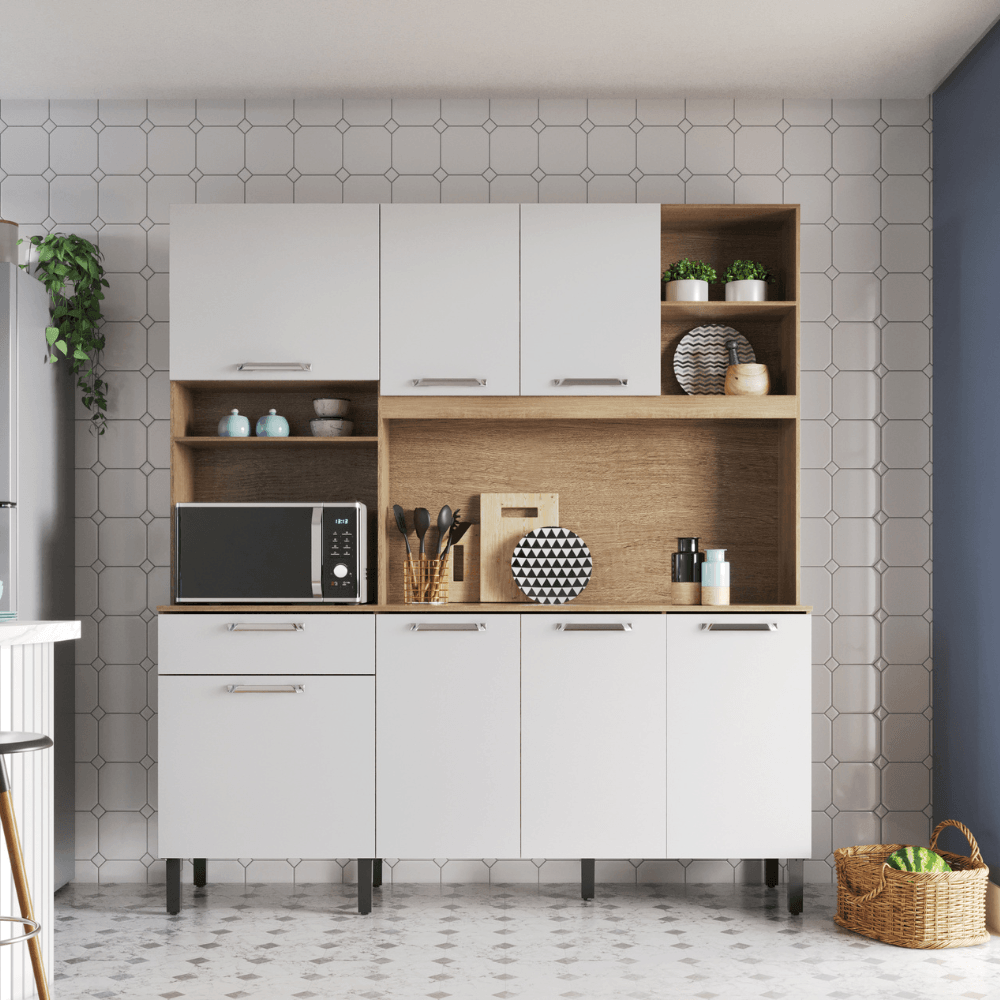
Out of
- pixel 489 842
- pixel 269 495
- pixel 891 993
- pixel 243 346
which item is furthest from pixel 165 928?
pixel 891 993

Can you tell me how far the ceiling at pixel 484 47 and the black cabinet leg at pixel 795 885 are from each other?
8.20 ft

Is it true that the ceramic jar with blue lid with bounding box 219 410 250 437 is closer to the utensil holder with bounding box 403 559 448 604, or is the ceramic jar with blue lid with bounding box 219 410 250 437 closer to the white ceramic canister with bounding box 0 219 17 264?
the utensil holder with bounding box 403 559 448 604

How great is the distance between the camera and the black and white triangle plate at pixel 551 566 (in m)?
3.11

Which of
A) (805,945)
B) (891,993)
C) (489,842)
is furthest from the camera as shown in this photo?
(489,842)

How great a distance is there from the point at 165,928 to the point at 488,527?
1552 mm

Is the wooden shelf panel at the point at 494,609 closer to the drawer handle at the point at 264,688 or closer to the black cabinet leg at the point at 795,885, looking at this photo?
the drawer handle at the point at 264,688

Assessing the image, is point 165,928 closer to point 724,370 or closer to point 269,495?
point 269,495

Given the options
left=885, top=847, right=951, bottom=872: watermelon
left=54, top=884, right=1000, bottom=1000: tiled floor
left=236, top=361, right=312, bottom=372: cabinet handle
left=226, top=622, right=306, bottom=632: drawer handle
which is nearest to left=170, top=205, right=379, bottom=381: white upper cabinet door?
left=236, top=361, right=312, bottom=372: cabinet handle

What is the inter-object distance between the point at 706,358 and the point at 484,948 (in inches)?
76.5

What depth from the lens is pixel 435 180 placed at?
11.0 feet

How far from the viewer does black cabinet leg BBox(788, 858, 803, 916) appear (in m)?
2.94

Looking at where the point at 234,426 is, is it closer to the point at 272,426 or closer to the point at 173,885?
the point at 272,426

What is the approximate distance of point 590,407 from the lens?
120 inches

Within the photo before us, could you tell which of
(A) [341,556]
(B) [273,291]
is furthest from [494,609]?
(B) [273,291]
